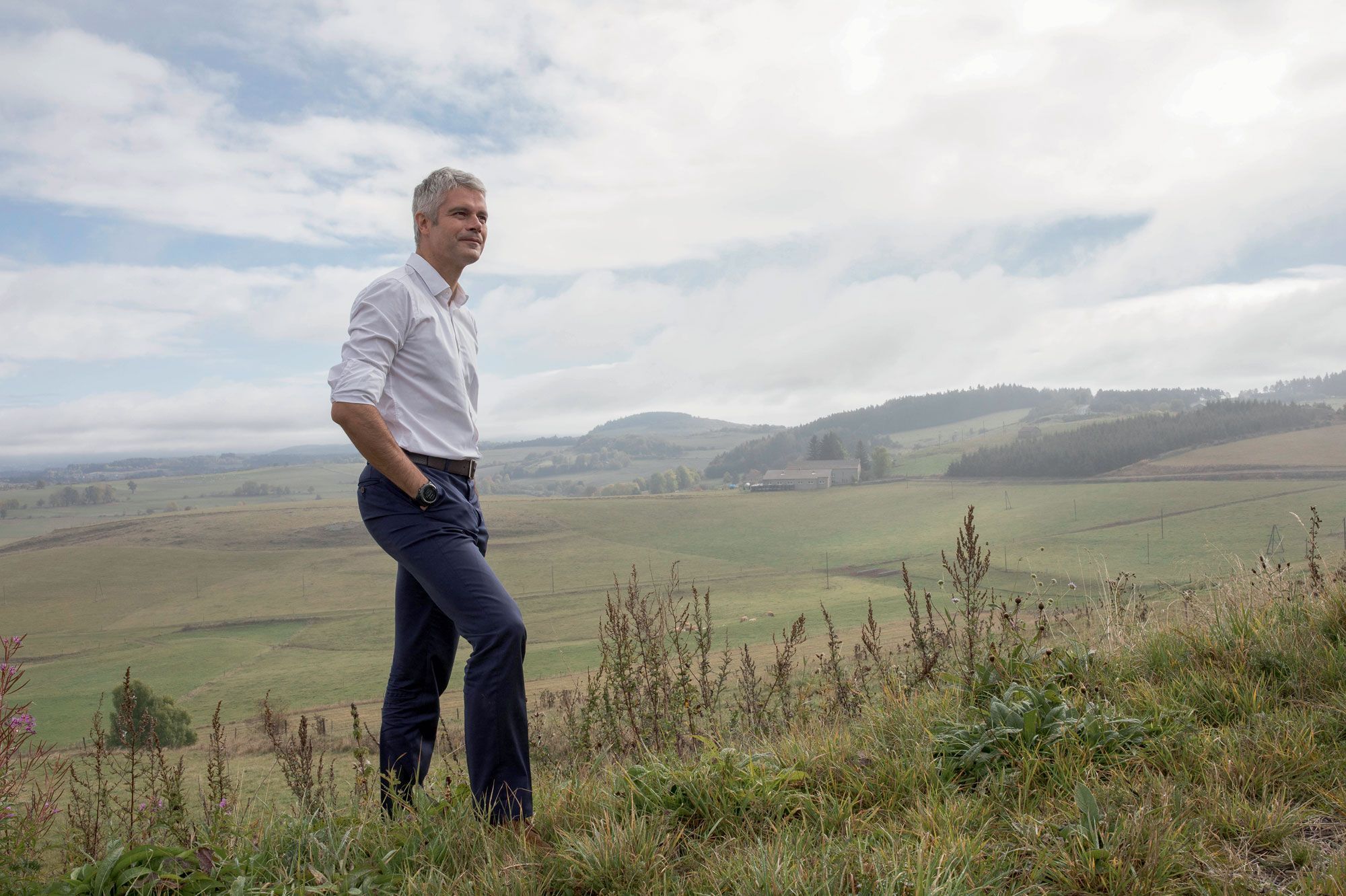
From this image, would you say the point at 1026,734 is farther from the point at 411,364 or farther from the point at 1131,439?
the point at 1131,439

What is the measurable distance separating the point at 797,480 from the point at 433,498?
410 feet

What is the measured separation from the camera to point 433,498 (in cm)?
298

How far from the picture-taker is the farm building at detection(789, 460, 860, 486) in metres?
126

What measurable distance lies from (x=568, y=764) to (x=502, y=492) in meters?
191

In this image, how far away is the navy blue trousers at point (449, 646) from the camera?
2.84 meters

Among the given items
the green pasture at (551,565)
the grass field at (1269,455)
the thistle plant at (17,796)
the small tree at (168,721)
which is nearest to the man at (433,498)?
the thistle plant at (17,796)

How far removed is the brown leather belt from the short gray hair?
1.03 metres

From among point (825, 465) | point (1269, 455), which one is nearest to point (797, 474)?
point (825, 465)

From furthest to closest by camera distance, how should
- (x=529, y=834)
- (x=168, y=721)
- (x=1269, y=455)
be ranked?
1. (x=1269, y=455)
2. (x=168, y=721)
3. (x=529, y=834)

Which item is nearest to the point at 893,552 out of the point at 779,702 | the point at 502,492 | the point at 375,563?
the point at 375,563

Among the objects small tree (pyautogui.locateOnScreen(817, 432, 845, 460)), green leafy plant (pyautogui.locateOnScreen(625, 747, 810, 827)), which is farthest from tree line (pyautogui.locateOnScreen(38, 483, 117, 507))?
green leafy plant (pyautogui.locateOnScreen(625, 747, 810, 827))

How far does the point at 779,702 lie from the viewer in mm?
4926

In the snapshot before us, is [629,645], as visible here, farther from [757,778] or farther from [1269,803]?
[1269,803]

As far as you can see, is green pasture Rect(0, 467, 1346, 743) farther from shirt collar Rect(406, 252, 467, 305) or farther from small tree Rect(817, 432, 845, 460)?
shirt collar Rect(406, 252, 467, 305)
